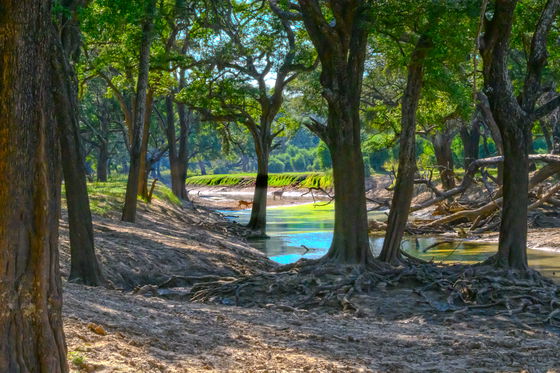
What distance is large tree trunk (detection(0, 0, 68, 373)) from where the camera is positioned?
15.8 feet

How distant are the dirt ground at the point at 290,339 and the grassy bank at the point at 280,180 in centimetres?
5390

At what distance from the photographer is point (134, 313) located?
857cm

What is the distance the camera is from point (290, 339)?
26.8 ft

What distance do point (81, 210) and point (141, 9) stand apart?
537 cm

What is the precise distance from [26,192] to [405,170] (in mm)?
11400

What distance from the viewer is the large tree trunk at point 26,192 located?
15.8ft

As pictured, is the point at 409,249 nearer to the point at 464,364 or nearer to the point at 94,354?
the point at 464,364

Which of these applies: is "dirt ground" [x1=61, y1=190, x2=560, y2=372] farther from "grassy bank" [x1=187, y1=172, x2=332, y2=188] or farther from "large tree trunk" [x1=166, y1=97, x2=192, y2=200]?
"grassy bank" [x1=187, y1=172, x2=332, y2=188]

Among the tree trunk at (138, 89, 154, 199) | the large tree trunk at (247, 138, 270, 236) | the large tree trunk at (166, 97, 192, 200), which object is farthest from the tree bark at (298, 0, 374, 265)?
the large tree trunk at (166, 97, 192, 200)

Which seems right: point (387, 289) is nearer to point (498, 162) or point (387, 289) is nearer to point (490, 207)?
point (498, 162)

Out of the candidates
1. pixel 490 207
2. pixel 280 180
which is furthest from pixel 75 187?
pixel 280 180

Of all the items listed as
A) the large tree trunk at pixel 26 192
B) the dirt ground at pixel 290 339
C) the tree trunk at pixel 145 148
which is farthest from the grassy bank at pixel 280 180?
the large tree trunk at pixel 26 192

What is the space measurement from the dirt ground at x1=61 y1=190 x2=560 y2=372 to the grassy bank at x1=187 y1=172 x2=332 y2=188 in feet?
177

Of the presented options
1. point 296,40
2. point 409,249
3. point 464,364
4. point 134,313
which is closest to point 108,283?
point 134,313
